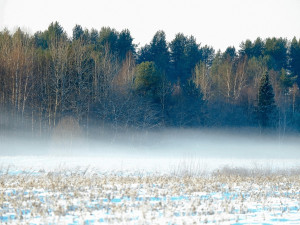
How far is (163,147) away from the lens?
1652 inches

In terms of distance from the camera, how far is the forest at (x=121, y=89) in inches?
1420

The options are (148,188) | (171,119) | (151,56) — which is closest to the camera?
(148,188)

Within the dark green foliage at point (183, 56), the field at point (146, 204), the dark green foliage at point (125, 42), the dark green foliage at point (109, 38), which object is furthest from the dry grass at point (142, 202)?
the dark green foliage at point (183, 56)

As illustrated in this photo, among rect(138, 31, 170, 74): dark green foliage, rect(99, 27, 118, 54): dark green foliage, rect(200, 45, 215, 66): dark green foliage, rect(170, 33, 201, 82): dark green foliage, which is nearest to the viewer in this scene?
rect(99, 27, 118, 54): dark green foliage

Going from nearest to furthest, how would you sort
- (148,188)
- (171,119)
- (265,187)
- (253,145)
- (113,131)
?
(148,188) → (265,187) → (113,131) → (171,119) → (253,145)

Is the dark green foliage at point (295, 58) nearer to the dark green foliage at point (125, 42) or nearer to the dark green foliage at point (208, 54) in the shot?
the dark green foliage at point (208, 54)

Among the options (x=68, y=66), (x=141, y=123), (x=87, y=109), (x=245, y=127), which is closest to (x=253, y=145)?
(x=245, y=127)

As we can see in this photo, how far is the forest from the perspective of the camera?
36.1m

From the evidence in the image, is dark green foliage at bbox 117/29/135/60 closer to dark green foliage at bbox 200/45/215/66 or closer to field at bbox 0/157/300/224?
dark green foliage at bbox 200/45/215/66

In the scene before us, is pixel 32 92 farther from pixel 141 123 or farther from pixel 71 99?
pixel 141 123

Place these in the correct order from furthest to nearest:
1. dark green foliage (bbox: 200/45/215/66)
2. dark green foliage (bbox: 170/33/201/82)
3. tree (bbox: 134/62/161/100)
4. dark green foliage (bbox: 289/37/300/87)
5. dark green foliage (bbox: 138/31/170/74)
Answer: dark green foliage (bbox: 200/45/215/66), dark green foliage (bbox: 289/37/300/87), dark green foliage (bbox: 170/33/201/82), dark green foliage (bbox: 138/31/170/74), tree (bbox: 134/62/161/100)

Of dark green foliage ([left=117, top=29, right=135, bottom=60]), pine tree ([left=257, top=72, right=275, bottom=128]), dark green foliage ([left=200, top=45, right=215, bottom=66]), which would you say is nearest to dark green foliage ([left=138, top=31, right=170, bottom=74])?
dark green foliage ([left=117, top=29, right=135, bottom=60])

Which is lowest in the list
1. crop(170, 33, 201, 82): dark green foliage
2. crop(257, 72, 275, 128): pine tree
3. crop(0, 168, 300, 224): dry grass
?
crop(0, 168, 300, 224): dry grass

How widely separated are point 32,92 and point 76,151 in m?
9.85
